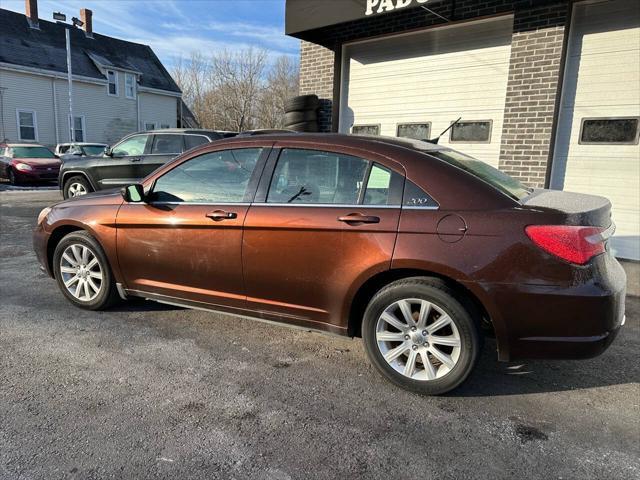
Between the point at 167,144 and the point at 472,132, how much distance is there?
5.56 metres

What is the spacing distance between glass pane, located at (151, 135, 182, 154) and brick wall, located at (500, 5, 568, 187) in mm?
5723

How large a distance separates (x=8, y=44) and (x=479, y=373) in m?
29.7

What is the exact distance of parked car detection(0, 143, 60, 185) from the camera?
16.0 metres

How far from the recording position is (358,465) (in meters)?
2.32

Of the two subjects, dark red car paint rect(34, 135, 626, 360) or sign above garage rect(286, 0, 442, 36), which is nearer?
dark red car paint rect(34, 135, 626, 360)

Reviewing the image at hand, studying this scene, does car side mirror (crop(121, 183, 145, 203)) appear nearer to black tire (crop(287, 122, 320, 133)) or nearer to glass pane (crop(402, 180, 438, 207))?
glass pane (crop(402, 180, 438, 207))

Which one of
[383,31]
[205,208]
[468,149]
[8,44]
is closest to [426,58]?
[383,31]

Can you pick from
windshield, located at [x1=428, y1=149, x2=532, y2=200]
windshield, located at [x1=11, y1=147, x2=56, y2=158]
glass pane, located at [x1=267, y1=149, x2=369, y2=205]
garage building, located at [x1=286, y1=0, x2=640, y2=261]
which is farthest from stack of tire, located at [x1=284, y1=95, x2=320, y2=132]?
windshield, located at [x1=11, y1=147, x2=56, y2=158]

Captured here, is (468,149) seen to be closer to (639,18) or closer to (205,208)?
(639,18)

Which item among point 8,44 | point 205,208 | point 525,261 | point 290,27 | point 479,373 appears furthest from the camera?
point 8,44

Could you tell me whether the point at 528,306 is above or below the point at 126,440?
above

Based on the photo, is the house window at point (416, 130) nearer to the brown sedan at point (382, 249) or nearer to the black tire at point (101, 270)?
the brown sedan at point (382, 249)

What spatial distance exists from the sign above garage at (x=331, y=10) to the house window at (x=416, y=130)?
1.95 meters

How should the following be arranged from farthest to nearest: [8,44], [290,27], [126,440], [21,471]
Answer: [8,44]
[290,27]
[126,440]
[21,471]
